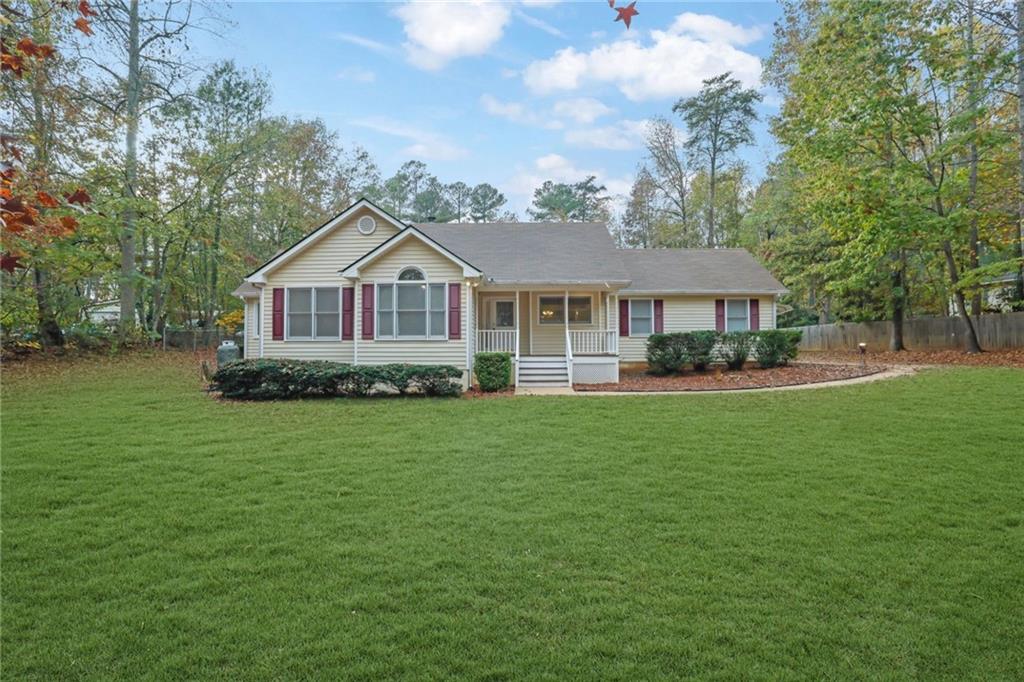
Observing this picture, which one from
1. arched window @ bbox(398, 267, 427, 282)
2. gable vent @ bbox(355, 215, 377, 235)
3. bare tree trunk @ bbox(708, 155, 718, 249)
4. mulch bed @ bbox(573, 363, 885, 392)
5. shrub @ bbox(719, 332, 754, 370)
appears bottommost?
mulch bed @ bbox(573, 363, 885, 392)

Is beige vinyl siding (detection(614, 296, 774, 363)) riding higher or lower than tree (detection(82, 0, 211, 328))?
lower

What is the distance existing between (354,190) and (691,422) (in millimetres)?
29672

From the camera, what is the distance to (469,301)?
46.9ft

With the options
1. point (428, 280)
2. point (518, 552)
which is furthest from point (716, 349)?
point (518, 552)

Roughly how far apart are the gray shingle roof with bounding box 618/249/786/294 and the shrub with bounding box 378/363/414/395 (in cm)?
961

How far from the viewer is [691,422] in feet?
28.9

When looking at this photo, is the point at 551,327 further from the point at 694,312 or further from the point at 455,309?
the point at 694,312

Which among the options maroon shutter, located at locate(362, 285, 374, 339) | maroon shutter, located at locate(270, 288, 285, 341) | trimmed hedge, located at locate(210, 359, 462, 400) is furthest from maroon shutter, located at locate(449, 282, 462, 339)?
maroon shutter, located at locate(270, 288, 285, 341)

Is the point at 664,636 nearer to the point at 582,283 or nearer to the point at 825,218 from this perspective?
the point at 582,283

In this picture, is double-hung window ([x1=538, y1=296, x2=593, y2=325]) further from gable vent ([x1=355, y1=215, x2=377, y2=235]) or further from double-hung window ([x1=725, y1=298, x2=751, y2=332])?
gable vent ([x1=355, y1=215, x2=377, y2=235])

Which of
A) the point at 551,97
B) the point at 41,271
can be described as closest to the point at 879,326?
the point at 551,97

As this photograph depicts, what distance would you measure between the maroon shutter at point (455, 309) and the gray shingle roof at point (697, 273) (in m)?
7.02

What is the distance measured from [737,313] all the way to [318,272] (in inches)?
539

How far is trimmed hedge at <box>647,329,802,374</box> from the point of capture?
15.6 meters
